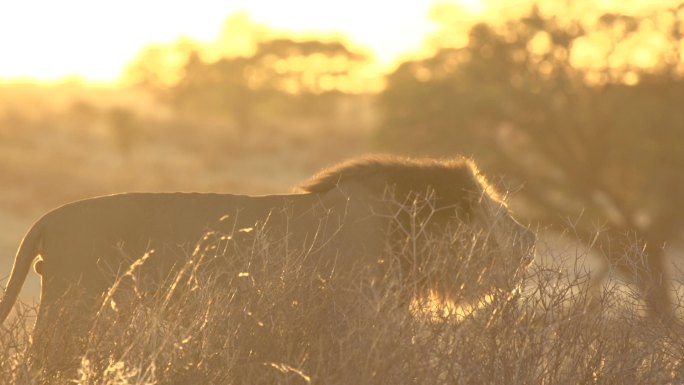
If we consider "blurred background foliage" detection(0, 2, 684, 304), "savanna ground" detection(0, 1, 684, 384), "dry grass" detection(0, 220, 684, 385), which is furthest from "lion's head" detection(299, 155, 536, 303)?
"blurred background foliage" detection(0, 2, 684, 304)

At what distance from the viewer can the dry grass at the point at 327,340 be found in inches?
207

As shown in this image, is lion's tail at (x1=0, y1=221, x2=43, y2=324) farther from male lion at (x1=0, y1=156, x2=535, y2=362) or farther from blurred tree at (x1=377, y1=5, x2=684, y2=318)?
blurred tree at (x1=377, y1=5, x2=684, y2=318)

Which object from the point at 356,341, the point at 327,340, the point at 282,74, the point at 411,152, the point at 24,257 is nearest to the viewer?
the point at 356,341

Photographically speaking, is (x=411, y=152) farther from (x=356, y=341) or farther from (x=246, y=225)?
(x=356, y=341)

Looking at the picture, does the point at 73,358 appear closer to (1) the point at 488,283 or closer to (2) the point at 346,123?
(1) the point at 488,283

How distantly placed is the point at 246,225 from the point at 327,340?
5.79 ft

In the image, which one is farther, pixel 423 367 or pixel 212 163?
pixel 212 163

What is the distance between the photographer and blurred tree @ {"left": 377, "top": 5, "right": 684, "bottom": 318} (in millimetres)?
20656

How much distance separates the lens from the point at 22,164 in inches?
1299

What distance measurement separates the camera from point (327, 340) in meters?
5.49

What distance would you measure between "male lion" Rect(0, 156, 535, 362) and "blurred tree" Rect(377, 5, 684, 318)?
13.0 meters

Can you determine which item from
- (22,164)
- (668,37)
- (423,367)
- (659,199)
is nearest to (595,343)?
(423,367)

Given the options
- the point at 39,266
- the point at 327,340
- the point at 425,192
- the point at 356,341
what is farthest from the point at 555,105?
the point at 356,341

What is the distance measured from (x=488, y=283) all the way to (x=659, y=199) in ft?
47.1
